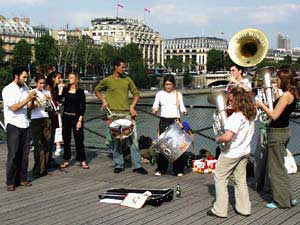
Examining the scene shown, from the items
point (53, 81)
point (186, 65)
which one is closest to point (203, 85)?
point (186, 65)

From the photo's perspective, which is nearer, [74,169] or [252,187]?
[252,187]

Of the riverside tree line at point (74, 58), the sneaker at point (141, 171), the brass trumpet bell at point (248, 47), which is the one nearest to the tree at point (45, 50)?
the riverside tree line at point (74, 58)

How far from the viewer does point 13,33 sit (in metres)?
116

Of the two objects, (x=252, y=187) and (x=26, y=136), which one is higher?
(x=26, y=136)

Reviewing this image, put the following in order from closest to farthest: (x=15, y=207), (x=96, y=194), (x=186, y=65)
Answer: (x=15, y=207) → (x=96, y=194) → (x=186, y=65)

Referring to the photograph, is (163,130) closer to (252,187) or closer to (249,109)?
(252,187)

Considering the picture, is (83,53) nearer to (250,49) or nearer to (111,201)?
(250,49)

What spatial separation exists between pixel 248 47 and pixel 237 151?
2296 mm

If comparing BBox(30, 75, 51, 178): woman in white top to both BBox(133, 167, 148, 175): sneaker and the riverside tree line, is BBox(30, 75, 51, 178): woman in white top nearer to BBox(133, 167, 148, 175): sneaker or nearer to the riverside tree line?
BBox(133, 167, 148, 175): sneaker

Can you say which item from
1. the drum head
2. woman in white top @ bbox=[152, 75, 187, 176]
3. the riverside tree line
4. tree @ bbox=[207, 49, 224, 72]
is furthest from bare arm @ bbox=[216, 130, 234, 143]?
tree @ bbox=[207, 49, 224, 72]

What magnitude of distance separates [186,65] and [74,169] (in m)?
144

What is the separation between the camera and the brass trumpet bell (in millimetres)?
7473

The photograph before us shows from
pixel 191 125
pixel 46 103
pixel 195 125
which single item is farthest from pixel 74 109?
pixel 195 125

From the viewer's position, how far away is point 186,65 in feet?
498
